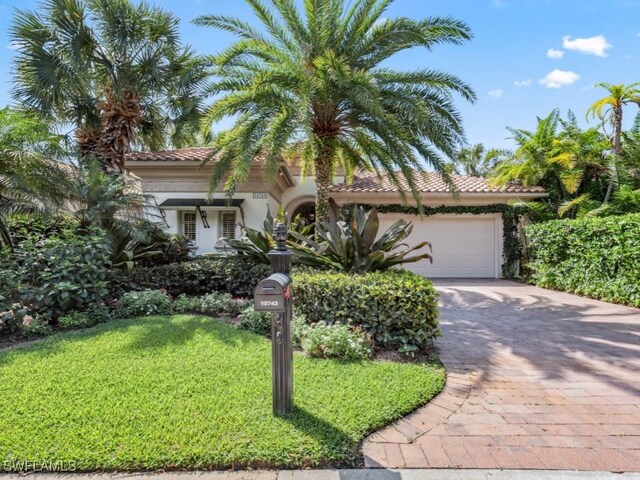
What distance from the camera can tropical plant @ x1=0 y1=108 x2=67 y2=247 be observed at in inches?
307

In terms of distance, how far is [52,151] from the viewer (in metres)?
8.59

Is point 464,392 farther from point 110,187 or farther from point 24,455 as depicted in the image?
point 110,187

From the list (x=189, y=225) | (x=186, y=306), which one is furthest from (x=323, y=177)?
(x=189, y=225)

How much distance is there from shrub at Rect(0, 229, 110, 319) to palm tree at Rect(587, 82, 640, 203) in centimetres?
1691

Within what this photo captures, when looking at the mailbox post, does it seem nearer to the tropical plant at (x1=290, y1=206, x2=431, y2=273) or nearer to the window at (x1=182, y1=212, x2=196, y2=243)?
the tropical plant at (x1=290, y1=206, x2=431, y2=273)

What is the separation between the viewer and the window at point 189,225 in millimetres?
13969

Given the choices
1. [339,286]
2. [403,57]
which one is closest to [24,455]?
[339,286]

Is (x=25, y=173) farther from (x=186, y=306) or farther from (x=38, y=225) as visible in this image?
(x=186, y=306)

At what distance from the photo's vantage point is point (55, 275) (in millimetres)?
6383

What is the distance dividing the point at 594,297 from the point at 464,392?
8917 millimetres

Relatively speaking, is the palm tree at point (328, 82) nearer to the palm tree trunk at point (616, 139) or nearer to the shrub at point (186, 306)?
the shrub at point (186, 306)

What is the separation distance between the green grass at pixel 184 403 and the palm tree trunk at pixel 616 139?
13.5m

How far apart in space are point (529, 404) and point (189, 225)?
13.0 metres

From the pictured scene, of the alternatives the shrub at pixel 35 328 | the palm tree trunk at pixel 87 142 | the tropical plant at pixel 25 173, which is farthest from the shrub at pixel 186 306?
the palm tree trunk at pixel 87 142
